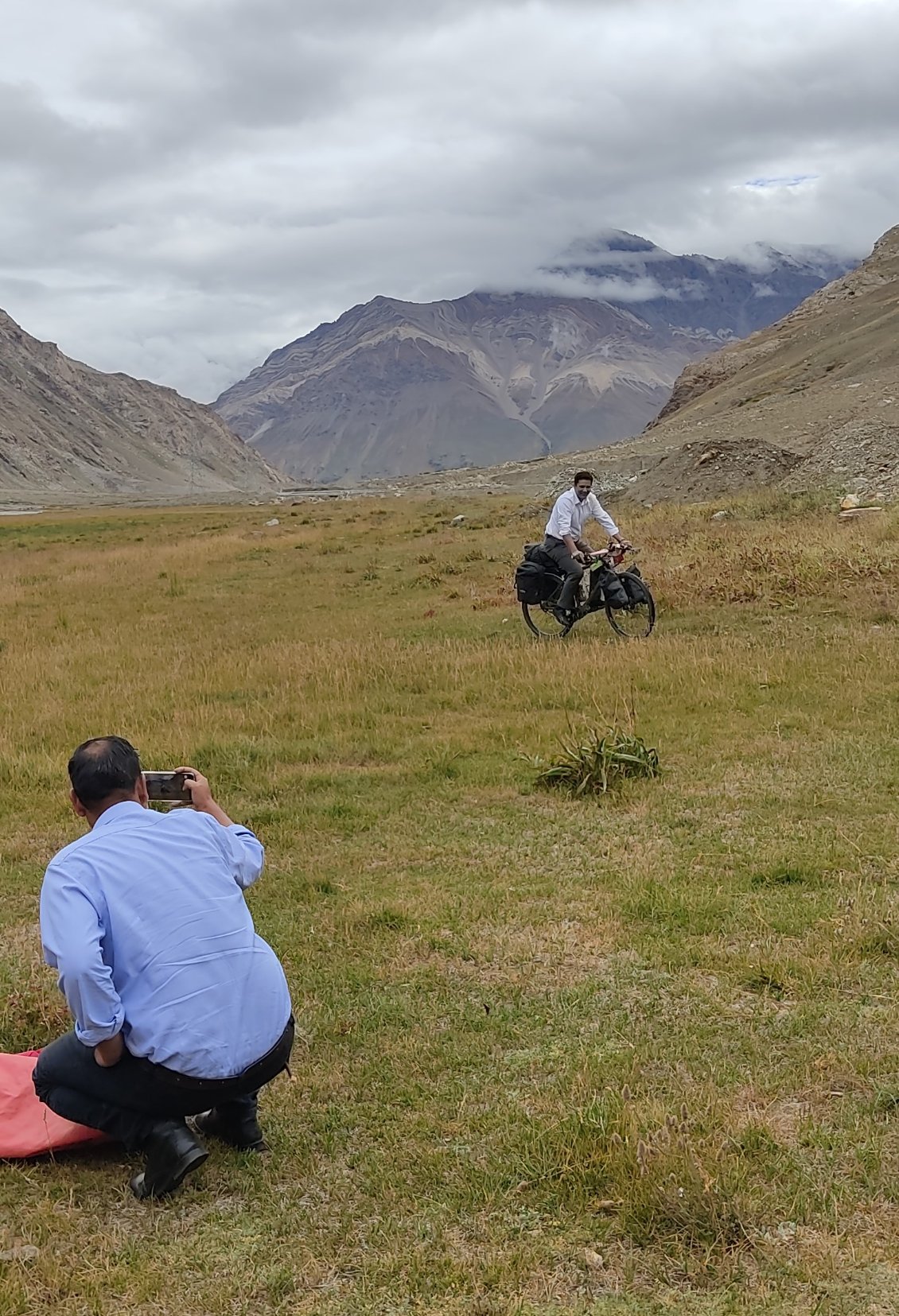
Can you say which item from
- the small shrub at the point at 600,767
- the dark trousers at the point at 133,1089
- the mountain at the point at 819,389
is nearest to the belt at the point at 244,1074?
the dark trousers at the point at 133,1089

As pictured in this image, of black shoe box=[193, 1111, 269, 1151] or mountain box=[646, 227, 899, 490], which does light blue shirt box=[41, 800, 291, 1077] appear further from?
mountain box=[646, 227, 899, 490]

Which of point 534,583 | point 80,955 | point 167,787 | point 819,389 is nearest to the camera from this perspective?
point 80,955

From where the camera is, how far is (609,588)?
1402cm

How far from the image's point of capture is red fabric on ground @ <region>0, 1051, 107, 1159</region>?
4.08m

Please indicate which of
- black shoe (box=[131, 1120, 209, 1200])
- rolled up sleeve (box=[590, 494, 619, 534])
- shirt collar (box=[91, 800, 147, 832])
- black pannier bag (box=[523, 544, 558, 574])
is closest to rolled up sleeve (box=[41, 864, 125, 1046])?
shirt collar (box=[91, 800, 147, 832])

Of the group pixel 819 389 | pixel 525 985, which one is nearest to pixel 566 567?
pixel 525 985

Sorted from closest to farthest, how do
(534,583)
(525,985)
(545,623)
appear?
Result: (525,985) → (534,583) → (545,623)

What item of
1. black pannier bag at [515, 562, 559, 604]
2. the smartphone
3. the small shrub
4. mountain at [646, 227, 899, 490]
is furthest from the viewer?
mountain at [646, 227, 899, 490]

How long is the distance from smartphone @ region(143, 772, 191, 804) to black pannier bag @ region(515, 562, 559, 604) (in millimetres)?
10594

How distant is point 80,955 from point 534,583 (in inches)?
456

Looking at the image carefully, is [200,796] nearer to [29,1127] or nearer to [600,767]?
[29,1127]

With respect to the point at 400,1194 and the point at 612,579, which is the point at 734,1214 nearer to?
the point at 400,1194

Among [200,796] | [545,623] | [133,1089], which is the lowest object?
[133,1089]

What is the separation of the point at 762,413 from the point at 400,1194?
46.6 meters
